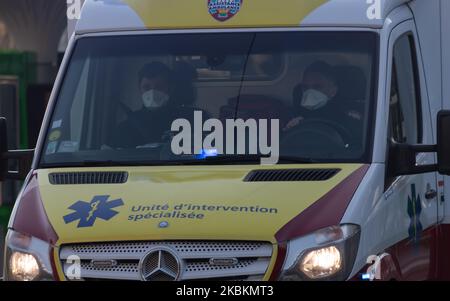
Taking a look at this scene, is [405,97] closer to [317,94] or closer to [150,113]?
[317,94]

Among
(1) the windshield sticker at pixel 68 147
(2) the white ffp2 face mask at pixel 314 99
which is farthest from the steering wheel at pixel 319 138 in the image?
(1) the windshield sticker at pixel 68 147

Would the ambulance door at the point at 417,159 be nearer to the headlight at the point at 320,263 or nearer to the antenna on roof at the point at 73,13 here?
the headlight at the point at 320,263

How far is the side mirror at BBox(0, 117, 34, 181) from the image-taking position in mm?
7512

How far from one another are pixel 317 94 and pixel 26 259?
1.86 metres

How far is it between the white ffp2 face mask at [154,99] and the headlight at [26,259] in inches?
46.5

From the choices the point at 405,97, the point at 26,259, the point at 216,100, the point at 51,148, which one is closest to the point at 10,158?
the point at 51,148

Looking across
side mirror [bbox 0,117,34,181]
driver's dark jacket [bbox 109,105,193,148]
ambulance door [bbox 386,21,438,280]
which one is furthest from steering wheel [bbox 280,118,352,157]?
side mirror [bbox 0,117,34,181]

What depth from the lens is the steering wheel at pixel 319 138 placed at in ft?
23.2

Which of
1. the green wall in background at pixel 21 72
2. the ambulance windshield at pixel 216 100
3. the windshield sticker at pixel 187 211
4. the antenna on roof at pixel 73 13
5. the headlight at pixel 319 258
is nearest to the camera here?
the headlight at pixel 319 258

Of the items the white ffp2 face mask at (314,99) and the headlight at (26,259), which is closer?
the headlight at (26,259)

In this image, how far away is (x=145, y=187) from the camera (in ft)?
22.3

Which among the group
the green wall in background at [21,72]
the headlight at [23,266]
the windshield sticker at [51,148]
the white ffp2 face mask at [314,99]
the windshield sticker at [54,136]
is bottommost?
the headlight at [23,266]

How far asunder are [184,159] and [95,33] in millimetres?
1105

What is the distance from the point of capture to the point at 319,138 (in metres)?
7.11
